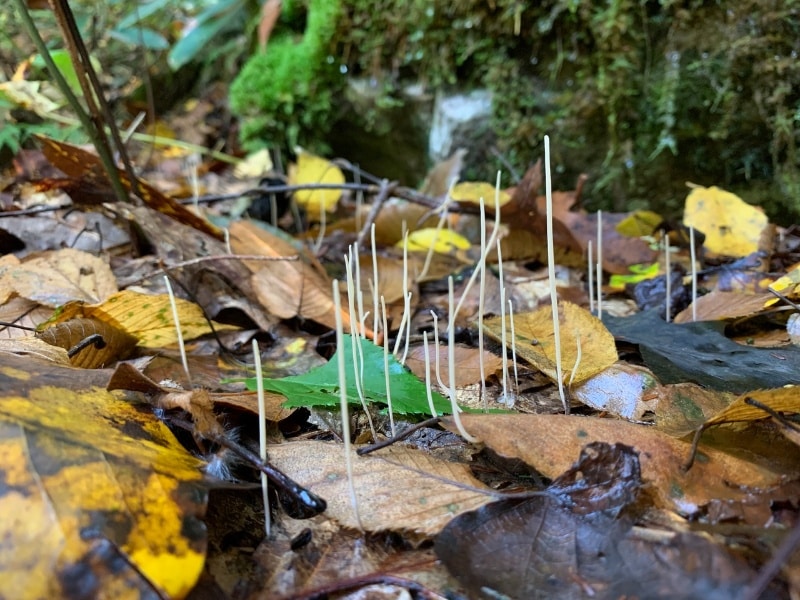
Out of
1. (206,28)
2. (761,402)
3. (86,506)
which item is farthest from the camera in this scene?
(206,28)

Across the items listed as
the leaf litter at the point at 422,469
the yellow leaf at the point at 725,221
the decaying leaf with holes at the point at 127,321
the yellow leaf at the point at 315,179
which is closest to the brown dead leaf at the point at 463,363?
the leaf litter at the point at 422,469

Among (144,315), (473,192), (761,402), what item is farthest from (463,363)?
(473,192)

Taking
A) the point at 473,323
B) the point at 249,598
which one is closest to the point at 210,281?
the point at 473,323

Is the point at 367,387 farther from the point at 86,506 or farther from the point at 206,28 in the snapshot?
the point at 206,28

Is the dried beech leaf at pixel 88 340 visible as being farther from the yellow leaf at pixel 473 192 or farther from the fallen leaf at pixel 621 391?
the yellow leaf at pixel 473 192

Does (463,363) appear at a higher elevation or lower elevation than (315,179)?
lower
